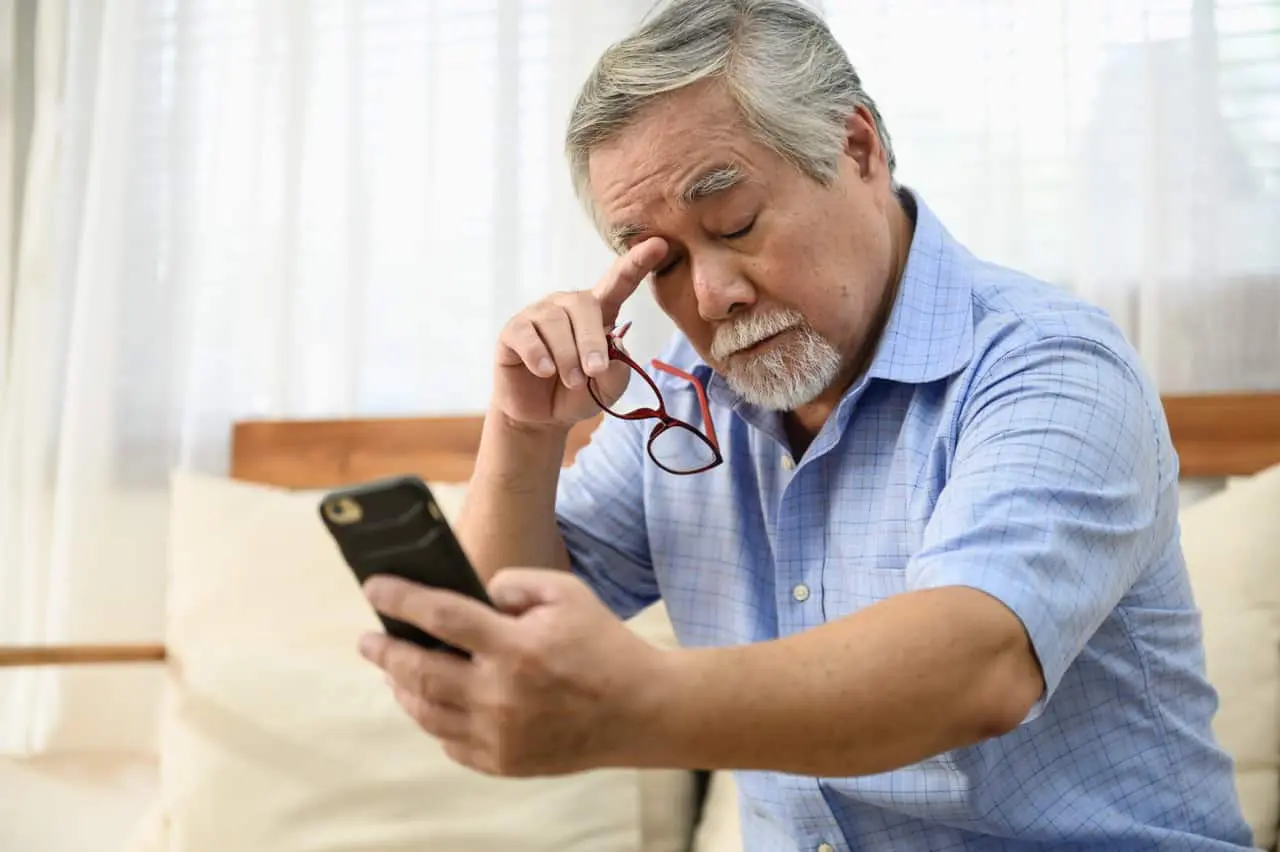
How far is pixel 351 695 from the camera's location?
1660 mm

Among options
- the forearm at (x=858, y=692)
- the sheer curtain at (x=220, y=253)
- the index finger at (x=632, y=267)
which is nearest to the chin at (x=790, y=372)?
the index finger at (x=632, y=267)

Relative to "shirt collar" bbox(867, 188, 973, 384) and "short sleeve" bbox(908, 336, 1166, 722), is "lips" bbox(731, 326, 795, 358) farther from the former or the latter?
"short sleeve" bbox(908, 336, 1166, 722)

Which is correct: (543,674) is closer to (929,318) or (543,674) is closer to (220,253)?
(929,318)

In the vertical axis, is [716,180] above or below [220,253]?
below

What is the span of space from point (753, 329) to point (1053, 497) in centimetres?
38

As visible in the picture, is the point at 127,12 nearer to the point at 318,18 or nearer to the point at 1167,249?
the point at 318,18

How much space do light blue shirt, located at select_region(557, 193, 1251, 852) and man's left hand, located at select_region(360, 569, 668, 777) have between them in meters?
0.22

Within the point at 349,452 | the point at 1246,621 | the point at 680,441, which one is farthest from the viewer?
the point at 349,452

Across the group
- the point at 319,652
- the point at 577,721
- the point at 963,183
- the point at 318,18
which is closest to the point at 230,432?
the point at 319,652

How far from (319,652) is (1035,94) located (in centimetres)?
130

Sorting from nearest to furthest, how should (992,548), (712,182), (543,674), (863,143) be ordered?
(543,674) < (992,548) < (712,182) < (863,143)

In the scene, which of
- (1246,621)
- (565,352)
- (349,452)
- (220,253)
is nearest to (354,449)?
(349,452)

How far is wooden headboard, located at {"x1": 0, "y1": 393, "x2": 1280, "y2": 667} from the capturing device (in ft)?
5.69

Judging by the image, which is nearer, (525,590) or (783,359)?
(525,590)
